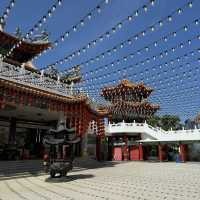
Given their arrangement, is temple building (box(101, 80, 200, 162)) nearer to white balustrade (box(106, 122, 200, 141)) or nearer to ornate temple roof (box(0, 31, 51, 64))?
white balustrade (box(106, 122, 200, 141))

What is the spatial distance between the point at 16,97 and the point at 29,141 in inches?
346

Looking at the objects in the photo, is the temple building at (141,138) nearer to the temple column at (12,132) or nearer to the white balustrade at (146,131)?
the white balustrade at (146,131)

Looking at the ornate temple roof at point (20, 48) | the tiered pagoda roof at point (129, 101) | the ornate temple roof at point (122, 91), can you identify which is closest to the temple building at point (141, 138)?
the tiered pagoda roof at point (129, 101)

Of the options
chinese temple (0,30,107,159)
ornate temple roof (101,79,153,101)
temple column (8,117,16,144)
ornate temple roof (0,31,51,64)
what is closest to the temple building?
ornate temple roof (101,79,153,101)

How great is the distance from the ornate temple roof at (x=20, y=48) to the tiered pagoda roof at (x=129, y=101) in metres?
20.1

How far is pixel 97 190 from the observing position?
8906 mm

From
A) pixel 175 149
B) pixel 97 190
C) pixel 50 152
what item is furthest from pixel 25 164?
pixel 175 149

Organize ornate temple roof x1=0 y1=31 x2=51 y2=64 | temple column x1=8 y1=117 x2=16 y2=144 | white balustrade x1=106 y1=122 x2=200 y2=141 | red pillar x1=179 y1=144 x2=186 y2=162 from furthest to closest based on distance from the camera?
white balustrade x1=106 y1=122 x2=200 y2=141
red pillar x1=179 y1=144 x2=186 y2=162
ornate temple roof x1=0 y1=31 x2=51 y2=64
temple column x1=8 y1=117 x2=16 y2=144

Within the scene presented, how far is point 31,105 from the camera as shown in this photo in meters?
15.3

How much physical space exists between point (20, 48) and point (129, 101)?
25707 millimetres

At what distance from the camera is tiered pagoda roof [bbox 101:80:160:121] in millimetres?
42000

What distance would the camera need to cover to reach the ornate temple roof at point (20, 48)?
2040cm

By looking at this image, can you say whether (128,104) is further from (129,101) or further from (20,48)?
(20,48)

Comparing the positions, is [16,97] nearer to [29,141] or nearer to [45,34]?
[29,141]
